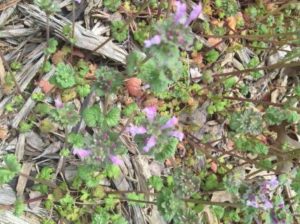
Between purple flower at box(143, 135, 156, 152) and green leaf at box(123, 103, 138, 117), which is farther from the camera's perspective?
green leaf at box(123, 103, 138, 117)

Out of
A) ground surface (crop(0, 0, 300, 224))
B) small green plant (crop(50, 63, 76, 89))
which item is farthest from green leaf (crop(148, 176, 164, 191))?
small green plant (crop(50, 63, 76, 89))

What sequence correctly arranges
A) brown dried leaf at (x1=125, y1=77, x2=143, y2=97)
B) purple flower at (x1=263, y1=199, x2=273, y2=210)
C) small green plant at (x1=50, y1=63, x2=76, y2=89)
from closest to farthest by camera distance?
purple flower at (x1=263, y1=199, x2=273, y2=210) < small green plant at (x1=50, y1=63, x2=76, y2=89) < brown dried leaf at (x1=125, y1=77, x2=143, y2=97)

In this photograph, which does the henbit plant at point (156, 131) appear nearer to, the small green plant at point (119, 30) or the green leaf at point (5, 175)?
the green leaf at point (5, 175)

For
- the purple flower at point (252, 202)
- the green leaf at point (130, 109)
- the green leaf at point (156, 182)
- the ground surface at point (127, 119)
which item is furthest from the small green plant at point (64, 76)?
the purple flower at point (252, 202)

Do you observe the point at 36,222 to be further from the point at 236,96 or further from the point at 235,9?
the point at 235,9

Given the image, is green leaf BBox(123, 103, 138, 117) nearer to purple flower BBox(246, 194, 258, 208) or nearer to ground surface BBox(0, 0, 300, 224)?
ground surface BBox(0, 0, 300, 224)

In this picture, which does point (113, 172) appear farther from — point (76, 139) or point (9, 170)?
point (9, 170)

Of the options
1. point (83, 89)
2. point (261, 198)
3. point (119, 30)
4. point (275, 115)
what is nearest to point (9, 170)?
point (83, 89)

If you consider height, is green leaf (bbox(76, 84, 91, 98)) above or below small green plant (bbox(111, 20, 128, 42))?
below

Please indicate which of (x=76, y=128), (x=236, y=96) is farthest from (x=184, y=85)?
(x=76, y=128)
